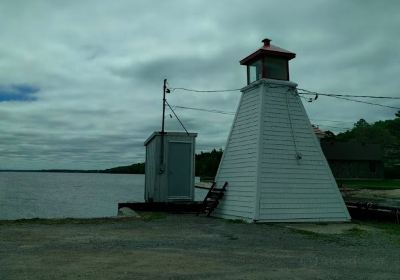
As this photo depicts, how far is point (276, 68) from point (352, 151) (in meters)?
45.1

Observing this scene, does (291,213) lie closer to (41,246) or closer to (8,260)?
(41,246)

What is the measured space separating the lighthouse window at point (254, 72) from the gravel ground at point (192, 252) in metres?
5.14

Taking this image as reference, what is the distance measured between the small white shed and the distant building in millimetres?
39527

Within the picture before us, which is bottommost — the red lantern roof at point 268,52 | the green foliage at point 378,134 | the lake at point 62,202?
the lake at point 62,202

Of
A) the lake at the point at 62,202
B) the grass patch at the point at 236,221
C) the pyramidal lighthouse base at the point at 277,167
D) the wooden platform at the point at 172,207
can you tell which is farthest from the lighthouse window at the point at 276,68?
the lake at the point at 62,202

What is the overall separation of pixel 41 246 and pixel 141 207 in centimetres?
936

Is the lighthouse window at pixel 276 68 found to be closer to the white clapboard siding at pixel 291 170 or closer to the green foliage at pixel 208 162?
the white clapboard siding at pixel 291 170

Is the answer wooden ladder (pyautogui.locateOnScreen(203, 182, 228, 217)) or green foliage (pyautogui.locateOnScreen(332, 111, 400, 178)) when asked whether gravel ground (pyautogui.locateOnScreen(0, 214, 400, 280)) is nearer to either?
wooden ladder (pyautogui.locateOnScreen(203, 182, 228, 217))

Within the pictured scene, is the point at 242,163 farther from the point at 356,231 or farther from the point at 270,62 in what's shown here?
the point at 356,231

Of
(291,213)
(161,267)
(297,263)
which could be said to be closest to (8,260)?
(161,267)

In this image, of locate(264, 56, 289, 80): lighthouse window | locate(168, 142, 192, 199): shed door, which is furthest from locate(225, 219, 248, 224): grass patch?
locate(264, 56, 289, 80): lighthouse window

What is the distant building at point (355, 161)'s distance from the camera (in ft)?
182

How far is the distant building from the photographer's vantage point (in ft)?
182

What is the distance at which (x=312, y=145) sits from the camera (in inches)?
561
